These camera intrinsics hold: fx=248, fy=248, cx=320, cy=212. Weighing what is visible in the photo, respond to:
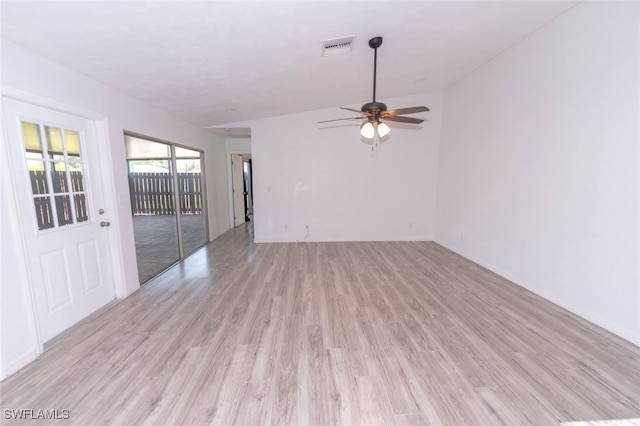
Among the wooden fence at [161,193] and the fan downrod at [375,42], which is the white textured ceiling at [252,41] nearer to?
the fan downrod at [375,42]

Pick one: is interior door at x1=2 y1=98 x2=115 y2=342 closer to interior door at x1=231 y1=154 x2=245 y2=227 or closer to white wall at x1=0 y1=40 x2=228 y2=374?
white wall at x1=0 y1=40 x2=228 y2=374

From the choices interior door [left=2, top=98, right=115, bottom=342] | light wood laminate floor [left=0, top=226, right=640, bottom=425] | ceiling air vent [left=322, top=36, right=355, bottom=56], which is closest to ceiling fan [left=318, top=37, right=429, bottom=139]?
ceiling air vent [left=322, top=36, right=355, bottom=56]

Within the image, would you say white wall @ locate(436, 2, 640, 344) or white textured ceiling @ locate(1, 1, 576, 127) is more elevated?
white textured ceiling @ locate(1, 1, 576, 127)

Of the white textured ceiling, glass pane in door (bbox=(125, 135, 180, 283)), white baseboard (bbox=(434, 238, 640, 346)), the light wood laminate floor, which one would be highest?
the white textured ceiling

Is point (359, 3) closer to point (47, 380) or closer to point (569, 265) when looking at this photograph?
point (569, 265)

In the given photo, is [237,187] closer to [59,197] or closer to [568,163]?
[59,197]

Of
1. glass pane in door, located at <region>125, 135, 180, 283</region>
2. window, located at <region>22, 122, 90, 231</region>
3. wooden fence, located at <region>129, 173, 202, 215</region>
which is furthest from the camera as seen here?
wooden fence, located at <region>129, 173, 202, 215</region>

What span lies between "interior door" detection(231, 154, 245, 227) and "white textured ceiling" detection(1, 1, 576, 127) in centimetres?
282

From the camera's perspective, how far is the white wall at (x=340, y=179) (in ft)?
17.0

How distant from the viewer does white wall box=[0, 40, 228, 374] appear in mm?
1810

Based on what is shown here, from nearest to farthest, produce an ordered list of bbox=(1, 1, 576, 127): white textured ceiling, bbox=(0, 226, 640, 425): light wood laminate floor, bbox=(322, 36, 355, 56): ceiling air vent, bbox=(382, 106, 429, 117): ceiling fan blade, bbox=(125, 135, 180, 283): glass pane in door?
bbox=(0, 226, 640, 425): light wood laminate floor → bbox=(1, 1, 576, 127): white textured ceiling → bbox=(322, 36, 355, 56): ceiling air vent → bbox=(382, 106, 429, 117): ceiling fan blade → bbox=(125, 135, 180, 283): glass pane in door

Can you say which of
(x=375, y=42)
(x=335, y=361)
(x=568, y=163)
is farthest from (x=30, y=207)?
(x=568, y=163)

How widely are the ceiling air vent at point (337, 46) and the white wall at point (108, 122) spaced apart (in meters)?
2.43

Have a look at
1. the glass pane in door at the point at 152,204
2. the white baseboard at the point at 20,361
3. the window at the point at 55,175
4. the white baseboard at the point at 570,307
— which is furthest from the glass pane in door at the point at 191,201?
the white baseboard at the point at 570,307
